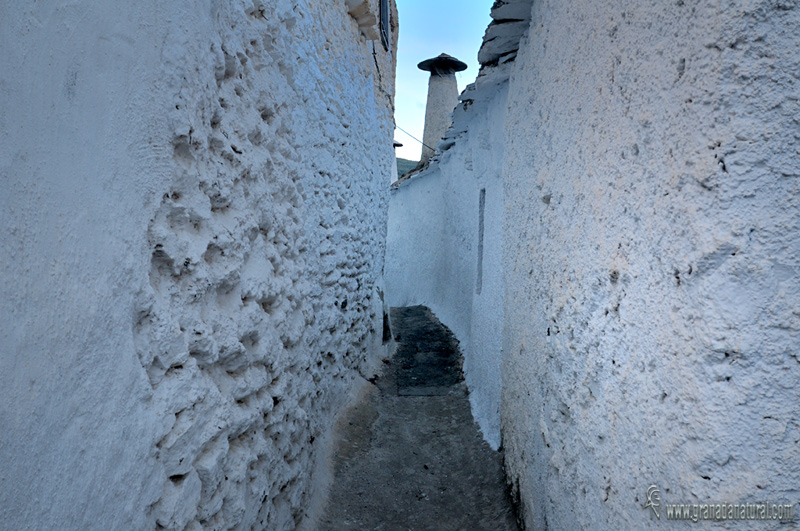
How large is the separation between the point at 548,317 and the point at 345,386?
250 centimetres

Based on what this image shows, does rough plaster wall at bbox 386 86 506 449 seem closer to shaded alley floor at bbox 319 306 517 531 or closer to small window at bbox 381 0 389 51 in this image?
shaded alley floor at bbox 319 306 517 531

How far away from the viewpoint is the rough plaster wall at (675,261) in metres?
1.16

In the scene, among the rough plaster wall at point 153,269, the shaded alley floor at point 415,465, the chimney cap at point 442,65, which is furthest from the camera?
the chimney cap at point 442,65

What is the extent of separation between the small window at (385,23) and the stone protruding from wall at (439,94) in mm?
6261

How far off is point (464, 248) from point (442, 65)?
7.35 m

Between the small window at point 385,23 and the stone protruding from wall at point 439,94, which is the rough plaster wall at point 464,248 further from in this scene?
the stone protruding from wall at point 439,94

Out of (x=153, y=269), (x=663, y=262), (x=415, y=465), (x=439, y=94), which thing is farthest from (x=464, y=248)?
(x=439, y=94)

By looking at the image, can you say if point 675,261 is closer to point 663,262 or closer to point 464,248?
point 663,262

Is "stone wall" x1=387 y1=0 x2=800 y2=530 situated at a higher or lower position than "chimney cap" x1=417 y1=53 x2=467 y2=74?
lower

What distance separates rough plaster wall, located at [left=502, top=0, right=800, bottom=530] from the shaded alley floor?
3.57 feet

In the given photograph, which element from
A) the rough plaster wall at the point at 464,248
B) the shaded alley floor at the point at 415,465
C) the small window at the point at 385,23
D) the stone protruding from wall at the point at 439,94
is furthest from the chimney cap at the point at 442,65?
the shaded alley floor at the point at 415,465

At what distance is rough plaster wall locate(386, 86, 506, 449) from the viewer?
4465mm

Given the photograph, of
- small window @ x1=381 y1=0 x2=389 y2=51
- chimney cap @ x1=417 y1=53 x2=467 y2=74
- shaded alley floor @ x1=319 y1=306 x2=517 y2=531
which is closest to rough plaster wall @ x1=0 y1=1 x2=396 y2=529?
shaded alley floor @ x1=319 y1=306 x2=517 y2=531

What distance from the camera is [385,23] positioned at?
6.26 metres
